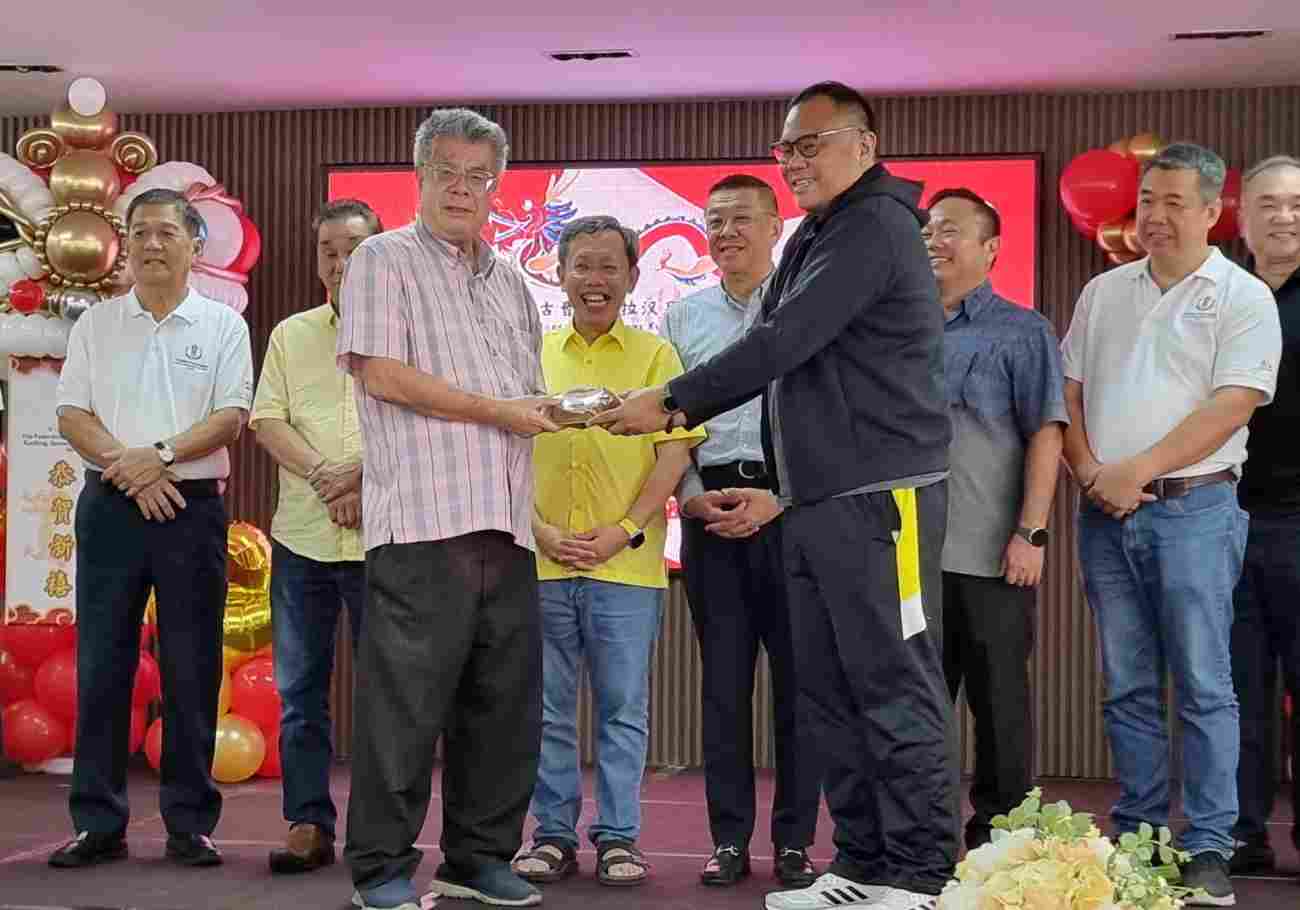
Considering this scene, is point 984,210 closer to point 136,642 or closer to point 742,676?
point 742,676

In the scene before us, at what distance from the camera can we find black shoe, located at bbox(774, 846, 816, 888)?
3.88 meters

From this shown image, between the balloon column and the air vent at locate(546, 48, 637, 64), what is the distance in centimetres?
158

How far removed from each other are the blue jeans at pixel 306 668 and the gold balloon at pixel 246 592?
1996mm

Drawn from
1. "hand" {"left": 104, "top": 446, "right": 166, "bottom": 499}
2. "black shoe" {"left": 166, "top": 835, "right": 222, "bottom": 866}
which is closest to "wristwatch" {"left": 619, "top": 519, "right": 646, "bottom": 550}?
"hand" {"left": 104, "top": 446, "right": 166, "bottom": 499}

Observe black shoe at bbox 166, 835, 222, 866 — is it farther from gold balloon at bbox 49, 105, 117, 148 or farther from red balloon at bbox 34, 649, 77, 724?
gold balloon at bbox 49, 105, 117, 148

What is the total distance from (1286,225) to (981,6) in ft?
4.47

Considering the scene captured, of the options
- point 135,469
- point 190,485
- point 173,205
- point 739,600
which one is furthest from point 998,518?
point 173,205

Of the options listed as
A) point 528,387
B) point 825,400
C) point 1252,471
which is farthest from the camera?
point 1252,471

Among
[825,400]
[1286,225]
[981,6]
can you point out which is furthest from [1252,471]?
[981,6]

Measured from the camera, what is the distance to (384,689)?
3350 mm

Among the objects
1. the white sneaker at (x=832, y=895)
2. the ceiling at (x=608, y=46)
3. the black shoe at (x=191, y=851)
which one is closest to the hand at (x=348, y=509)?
the black shoe at (x=191, y=851)

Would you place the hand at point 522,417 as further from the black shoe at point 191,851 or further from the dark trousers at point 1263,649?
the dark trousers at point 1263,649

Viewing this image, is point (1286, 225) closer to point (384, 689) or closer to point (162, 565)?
point (384, 689)

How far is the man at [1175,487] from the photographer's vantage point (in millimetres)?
3770
